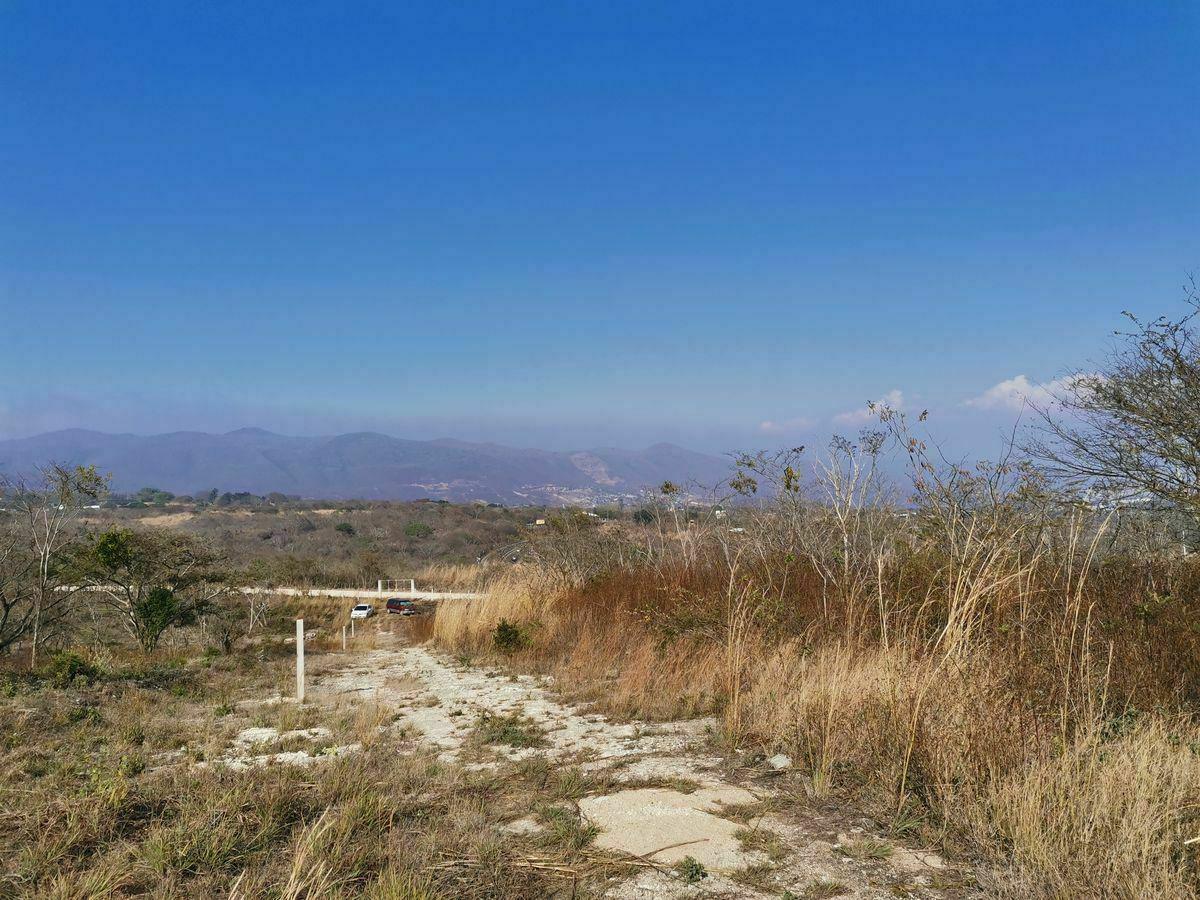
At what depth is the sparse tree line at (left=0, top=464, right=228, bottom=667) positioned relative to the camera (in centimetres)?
1390

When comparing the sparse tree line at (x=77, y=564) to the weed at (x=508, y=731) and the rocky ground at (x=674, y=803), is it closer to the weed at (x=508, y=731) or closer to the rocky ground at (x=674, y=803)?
the rocky ground at (x=674, y=803)

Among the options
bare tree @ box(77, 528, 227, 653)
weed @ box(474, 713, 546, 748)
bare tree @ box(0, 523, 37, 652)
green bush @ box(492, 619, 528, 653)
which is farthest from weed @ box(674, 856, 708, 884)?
bare tree @ box(0, 523, 37, 652)

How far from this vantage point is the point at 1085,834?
130 inches

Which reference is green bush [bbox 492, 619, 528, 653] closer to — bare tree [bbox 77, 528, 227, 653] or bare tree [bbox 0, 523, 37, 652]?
bare tree [bbox 77, 528, 227, 653]

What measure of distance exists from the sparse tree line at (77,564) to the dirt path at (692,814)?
29.5 feet

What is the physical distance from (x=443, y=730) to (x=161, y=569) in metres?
10.9

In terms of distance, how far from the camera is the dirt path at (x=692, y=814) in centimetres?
358

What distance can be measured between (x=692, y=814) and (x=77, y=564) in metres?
14.2

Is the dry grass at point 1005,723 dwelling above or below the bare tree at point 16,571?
above

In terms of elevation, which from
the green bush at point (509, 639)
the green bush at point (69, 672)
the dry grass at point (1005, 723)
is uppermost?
the dry grass at point (1005, 723)

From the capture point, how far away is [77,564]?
550 inches

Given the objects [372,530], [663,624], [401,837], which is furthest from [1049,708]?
[372,530]

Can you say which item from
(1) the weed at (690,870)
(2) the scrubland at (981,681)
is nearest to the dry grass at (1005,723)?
(2) the scrubland at (981,681)

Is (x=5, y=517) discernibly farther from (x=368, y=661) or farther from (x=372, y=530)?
(x=372, y=530)
